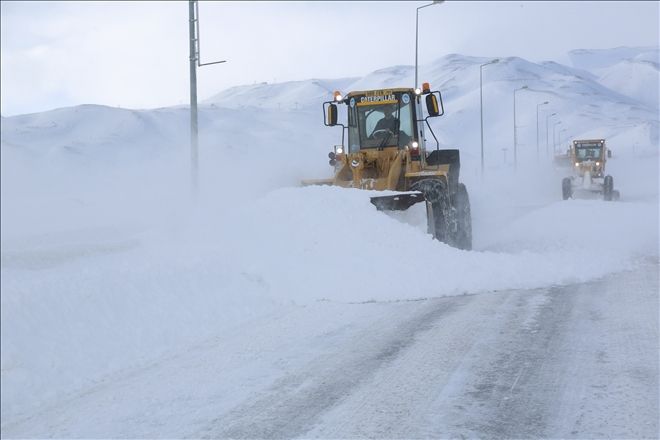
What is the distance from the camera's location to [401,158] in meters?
12.7

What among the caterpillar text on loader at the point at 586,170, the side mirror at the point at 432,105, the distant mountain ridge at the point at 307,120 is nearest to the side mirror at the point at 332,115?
the side mirror at the point at 432,105

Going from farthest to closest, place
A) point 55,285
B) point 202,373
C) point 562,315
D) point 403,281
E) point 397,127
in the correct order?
point 397,127 < point 403,281 < point 562,315 < point 55,285 < point 202,373

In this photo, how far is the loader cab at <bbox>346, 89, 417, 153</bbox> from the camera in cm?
1339

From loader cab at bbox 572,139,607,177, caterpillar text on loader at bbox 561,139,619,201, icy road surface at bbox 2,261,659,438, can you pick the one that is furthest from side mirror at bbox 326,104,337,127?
loader cab at bbox 572,139,607,177

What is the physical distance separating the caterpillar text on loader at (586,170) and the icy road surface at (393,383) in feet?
70.3

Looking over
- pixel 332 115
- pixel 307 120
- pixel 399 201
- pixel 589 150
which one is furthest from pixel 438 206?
pixel 307 120

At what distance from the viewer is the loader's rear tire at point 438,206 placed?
11.4m

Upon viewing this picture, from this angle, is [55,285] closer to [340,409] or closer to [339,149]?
[340,409]

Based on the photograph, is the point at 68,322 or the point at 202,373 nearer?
the point at 202,373

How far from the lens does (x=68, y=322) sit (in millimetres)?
5617

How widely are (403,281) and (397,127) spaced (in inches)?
220

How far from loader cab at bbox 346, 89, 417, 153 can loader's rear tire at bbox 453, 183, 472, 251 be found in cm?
146

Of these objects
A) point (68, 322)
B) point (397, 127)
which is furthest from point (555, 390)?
point (397, 127)

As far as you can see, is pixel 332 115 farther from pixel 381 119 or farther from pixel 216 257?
pixel 216 257
